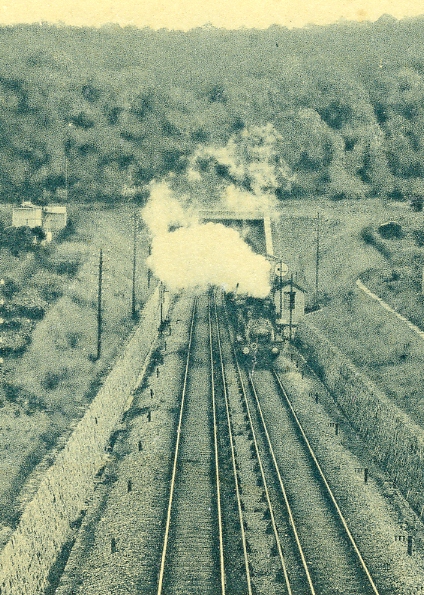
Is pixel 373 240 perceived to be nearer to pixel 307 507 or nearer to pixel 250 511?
A: pixel 307 507

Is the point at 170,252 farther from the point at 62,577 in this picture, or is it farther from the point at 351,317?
the point at 62,577

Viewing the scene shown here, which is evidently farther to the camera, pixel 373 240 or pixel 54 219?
pixel 373 240

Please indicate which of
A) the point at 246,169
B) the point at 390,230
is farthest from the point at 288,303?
the point at 246,169

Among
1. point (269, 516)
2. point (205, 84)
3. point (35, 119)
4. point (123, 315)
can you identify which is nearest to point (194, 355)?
point (123, 315)

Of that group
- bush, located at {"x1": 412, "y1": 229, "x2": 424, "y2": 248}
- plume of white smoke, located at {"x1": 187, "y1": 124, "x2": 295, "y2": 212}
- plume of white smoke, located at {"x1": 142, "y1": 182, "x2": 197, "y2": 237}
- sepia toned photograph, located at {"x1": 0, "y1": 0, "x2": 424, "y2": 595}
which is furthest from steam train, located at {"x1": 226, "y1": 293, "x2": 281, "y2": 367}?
plume of white smoke, located at {"x1": 187, "y1": 124, "x2": 295, "y2": 212}

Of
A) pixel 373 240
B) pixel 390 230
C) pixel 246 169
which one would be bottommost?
pixel 373 240
